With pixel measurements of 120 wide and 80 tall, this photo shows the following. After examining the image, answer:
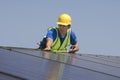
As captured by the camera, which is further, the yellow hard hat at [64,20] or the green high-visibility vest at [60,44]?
the yellow hard hat at [64,20]

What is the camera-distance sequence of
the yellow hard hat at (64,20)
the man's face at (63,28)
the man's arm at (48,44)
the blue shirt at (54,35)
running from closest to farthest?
the man's arm at (48,44) < the blue shirt at (54,35) < the man's face at (63,28) < the yellow hard hat at (64,20)

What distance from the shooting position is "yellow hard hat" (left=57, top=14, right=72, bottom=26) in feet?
36.6

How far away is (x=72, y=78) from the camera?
5.25 metres

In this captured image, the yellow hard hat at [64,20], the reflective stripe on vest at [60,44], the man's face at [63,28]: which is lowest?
the reflective stripe on vest at [60,44]

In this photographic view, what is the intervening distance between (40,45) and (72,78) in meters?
5.73

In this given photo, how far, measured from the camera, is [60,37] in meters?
10.9

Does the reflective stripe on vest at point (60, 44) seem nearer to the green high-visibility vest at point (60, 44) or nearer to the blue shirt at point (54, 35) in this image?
the green high-visibility vest at point (60, 44)

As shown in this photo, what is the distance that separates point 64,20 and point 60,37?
65cm

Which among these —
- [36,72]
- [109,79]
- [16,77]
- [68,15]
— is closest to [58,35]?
[68,15]

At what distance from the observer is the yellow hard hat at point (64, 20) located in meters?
11.1

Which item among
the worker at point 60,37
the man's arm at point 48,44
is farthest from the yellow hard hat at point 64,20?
the man's arm at point 48,44

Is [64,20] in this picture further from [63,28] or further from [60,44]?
[60,44]

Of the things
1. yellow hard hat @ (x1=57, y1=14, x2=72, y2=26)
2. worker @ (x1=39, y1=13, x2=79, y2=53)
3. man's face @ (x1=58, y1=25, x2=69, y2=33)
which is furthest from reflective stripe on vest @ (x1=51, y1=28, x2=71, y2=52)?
yellow hard hat @ (x1=57, y1=14, x2=72, y2=26)

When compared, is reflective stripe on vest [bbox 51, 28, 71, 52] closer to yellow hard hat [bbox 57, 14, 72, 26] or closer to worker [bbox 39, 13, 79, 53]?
worker [bbox 39, 13, 79, 53]
